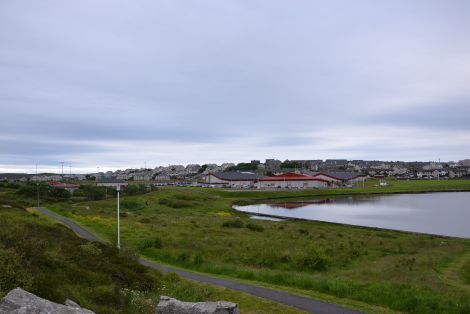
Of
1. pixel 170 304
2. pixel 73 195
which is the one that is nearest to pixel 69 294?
pixel 170 304

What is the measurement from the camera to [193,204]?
87.7m

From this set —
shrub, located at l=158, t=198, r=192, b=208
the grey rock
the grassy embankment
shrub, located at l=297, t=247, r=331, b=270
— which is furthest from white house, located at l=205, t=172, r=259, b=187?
the grey rock

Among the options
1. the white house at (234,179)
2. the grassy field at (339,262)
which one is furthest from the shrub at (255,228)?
the white house at (234,179)

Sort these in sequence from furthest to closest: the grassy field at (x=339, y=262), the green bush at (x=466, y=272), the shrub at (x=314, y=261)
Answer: the shrub at (x=314, y=261)
the green bush at (x=466, y=272)
the grassy field at (x=339, y=262)

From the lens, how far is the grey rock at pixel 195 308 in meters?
9.64

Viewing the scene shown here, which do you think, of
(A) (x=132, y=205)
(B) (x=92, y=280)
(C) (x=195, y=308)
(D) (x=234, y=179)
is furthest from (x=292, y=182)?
(C) (x=195, y=308)

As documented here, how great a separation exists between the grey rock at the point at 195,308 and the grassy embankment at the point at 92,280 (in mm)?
1135

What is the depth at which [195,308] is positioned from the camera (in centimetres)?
980

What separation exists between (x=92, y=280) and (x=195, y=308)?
436 centimetres

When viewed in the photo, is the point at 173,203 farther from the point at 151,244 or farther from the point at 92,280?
the point at 92,280

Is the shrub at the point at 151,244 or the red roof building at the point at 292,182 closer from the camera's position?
the shrub at the point at 151,244

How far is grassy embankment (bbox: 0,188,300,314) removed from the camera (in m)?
9.48

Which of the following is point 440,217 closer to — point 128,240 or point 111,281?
point 128,240

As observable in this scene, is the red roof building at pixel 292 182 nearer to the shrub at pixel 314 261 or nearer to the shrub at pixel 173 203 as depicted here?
the shrub at pixel 173 203
